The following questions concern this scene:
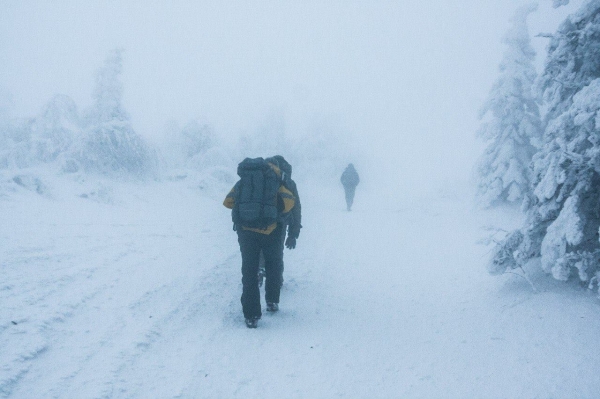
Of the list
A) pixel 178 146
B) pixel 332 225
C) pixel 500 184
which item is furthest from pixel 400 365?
pixel 178 146

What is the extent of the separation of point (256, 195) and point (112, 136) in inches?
702

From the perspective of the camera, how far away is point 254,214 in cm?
433

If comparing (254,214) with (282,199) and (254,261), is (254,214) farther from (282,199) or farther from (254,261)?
(254,261)

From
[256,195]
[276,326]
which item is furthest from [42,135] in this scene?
[276,326]

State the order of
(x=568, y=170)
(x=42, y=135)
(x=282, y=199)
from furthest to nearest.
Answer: (x=42, y=135) < (x=282, y=199) < (x=568, y=170)

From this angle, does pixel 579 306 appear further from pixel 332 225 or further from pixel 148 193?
pixel 148 193

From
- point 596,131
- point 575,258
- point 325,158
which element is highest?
point 596,131

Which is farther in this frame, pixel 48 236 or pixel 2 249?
pixel 48 236

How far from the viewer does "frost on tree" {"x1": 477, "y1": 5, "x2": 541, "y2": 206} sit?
15055 mm

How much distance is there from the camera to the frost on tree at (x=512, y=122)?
15.1 metres

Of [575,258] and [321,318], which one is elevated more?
[575,258]

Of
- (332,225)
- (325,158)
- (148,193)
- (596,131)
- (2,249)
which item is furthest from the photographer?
(325,158)

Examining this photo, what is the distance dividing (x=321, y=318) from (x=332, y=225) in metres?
8.16

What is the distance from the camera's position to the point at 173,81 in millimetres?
173000
